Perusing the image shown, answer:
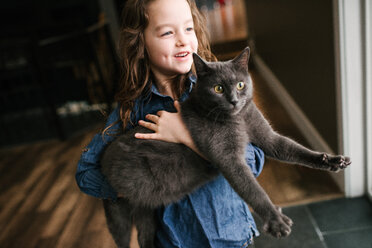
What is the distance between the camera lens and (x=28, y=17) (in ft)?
16.9

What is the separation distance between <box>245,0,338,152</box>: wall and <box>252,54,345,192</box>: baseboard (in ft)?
0.15

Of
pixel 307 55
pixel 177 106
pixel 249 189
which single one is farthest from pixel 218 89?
pixel 307 55

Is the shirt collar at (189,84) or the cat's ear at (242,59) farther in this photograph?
the shirt collar at (189,84)

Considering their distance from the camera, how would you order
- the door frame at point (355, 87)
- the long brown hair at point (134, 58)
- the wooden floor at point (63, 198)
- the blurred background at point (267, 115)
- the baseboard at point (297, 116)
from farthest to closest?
1. the baseboard at point (297, 116)
2. the wooden floor at point (63, 198)
3. the blurred background at point (267, 115)
4. the door frame at point (355, 87)
5. the long brown hair at point (134, 58)

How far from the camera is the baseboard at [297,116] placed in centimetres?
216

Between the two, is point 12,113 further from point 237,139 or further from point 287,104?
point 237,139

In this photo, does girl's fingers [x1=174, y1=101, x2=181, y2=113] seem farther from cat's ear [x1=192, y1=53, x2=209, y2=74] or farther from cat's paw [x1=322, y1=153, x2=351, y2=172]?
cat's paw [x1=322, y1=153, x2=351, y2=172]

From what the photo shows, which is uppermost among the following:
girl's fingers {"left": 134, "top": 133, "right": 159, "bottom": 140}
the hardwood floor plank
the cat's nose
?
the cat's nose

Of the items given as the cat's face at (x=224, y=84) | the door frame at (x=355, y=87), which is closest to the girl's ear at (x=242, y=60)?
the cat's face at (x=224, y=84)

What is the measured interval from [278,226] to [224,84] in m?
0.37

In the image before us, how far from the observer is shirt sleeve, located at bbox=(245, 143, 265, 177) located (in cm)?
91

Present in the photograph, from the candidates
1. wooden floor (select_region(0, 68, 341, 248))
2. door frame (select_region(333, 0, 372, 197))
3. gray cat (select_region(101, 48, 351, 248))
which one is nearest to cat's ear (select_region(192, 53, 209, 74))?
gray cat (select_region(101, 48, 351, 248))

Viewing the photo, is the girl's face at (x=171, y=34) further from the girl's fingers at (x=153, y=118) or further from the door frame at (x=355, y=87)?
the door frame at (x=355, y=87)

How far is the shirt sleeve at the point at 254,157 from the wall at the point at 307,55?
114 cm
